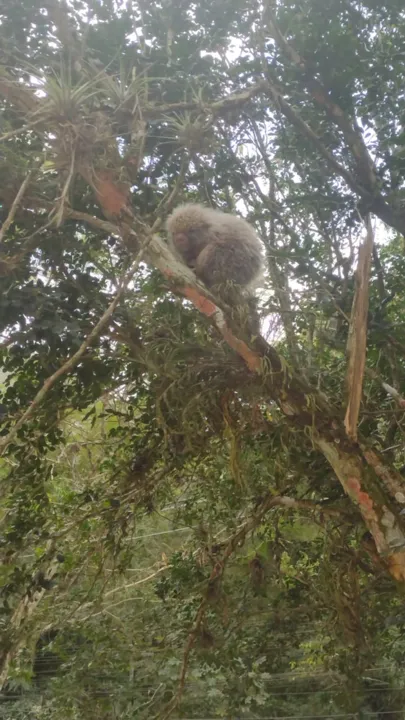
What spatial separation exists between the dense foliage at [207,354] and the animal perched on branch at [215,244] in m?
0.15

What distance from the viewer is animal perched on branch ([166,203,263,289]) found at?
3238 mm

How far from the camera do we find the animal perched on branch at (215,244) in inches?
127

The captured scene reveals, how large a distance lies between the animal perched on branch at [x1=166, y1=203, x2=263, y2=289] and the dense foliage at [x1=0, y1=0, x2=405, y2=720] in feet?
0.48

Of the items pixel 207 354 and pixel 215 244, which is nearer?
pixel 207 354

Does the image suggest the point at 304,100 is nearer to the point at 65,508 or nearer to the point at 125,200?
the point at 125,200

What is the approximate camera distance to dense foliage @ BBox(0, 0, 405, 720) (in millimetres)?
2562

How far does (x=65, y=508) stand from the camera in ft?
11.2

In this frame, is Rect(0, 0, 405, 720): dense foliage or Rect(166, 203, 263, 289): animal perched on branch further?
Rect(166, 203, 263, 289): animal perched on branch

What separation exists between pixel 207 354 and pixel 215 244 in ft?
2.93

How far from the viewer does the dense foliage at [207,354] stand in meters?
2.56

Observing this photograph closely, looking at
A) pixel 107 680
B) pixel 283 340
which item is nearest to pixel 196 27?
pixel 283 340

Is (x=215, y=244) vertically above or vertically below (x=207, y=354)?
above

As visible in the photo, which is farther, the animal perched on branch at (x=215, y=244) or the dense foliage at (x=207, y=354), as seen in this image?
the animal perched on branch at (x=215, y=244)

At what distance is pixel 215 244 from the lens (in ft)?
10.8
